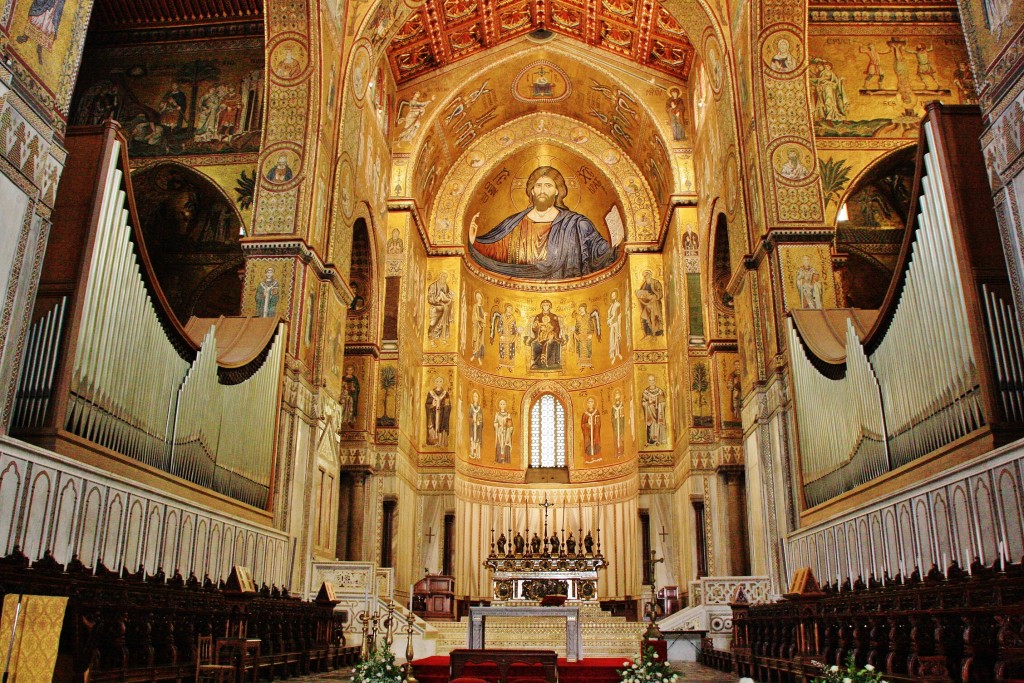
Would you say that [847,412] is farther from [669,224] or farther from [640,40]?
[640,40]

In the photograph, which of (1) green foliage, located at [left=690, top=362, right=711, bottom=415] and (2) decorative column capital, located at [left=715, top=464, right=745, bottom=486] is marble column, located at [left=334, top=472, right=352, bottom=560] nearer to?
(2) decorative column capital, located at [left=715, top=464, right=745, bottom=486]

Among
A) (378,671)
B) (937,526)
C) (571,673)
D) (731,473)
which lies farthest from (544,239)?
(378,671)

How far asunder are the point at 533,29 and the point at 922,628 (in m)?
24.1

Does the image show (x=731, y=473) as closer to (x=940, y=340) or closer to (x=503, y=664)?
(x=503, y=664)

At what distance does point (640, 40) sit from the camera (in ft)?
85.0

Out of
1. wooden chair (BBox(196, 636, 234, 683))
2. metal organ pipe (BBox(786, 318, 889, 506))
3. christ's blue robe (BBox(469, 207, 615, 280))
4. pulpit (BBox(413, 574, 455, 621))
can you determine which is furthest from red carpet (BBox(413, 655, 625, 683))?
christ's blue robe (BBox(469, 207, 615, 280))

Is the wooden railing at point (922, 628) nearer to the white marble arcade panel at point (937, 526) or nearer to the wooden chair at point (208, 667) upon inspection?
the white marble arcade panel at point (937, 526)

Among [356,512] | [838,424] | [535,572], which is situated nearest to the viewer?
[838,424]

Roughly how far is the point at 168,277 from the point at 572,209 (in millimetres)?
16496

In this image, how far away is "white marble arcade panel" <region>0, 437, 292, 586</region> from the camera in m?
8.41

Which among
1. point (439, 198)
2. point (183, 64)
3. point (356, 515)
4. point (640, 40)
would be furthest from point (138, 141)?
point (640, 40)

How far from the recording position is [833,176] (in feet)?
56.8

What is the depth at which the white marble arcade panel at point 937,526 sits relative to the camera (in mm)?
8312

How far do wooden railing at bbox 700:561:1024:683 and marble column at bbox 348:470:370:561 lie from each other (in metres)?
14.0
